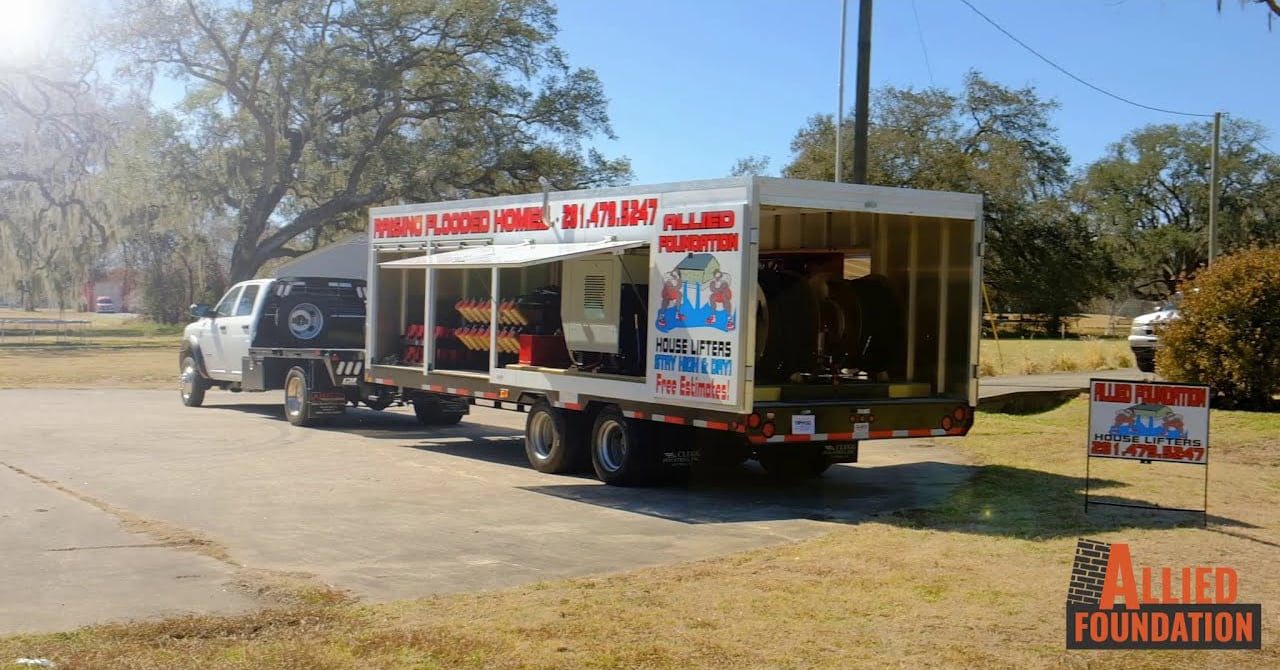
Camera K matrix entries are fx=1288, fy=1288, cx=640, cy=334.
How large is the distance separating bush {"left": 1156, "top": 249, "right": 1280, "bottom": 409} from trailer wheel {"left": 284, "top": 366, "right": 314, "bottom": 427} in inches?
462

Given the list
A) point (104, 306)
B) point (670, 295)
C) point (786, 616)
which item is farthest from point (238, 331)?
point (104, 306)

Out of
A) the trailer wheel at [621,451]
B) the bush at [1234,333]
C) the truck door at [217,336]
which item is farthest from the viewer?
the truck door at [217,336]

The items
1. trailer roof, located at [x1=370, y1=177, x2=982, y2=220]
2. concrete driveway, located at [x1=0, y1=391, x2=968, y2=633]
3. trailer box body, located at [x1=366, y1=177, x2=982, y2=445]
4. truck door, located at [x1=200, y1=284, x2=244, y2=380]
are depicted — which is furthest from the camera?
truck door, located at [x1=200, y1=284, x2=244, y2=380]

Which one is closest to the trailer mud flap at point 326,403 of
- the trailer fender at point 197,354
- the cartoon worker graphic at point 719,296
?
the trailer fender at point 197,354

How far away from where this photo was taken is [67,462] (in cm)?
1397

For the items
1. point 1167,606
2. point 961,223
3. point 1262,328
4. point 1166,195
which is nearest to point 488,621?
point 1167,606

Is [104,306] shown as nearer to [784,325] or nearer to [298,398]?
[298,398]

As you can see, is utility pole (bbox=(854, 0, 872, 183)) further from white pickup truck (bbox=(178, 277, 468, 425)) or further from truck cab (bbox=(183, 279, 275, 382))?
truck cab (bbox=(183, 279, 275, 382))

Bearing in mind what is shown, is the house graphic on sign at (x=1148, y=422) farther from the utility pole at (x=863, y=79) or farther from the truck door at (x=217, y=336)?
the truck door at (x=217, y=336)

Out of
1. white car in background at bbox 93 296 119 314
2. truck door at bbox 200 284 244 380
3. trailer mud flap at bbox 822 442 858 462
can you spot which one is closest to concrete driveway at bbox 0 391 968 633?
trailer mud flap at bbox 822 442 858 462

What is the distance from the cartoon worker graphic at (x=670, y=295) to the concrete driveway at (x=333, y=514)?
171 cm

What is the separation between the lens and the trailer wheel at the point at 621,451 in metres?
12.5

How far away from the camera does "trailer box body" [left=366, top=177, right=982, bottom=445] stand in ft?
37.2

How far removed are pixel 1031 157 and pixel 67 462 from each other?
162ft
